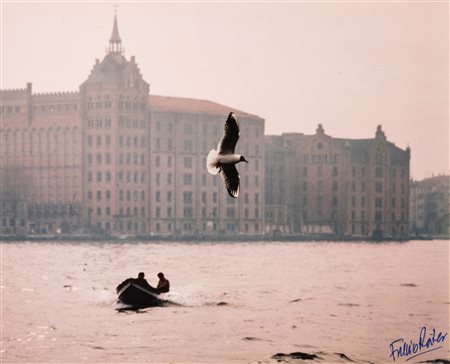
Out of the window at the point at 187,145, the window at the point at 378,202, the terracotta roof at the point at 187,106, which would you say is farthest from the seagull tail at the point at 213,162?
the window at the point at 378,202

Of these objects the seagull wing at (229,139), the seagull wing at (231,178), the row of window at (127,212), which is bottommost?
the seagull wing at (231,178)

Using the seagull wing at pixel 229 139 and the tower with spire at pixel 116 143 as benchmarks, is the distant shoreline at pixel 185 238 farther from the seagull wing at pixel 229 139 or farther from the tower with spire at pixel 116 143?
the seagull wing at pixel 229 139

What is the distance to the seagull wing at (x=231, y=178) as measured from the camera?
684 cm

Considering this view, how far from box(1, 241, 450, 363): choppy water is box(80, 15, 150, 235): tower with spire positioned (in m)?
21.1

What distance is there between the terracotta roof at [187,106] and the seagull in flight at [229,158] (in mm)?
71670

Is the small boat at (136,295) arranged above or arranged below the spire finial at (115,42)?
below

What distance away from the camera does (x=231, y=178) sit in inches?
271

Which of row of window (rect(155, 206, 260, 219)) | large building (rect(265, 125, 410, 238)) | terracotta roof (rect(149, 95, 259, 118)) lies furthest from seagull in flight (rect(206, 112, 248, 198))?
large building (rect(265, 125, 410, 238))

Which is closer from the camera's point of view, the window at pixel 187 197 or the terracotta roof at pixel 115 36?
the window at pixel 187 197

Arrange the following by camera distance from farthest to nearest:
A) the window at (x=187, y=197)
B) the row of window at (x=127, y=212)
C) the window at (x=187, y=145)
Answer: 1. the window at (x=187, y=197)
2. the window at (x=187, y=145)
3. the row of window at (x=127, y=212)

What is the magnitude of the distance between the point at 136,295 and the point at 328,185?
6190 cm

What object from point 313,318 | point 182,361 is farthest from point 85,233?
point 182,361
